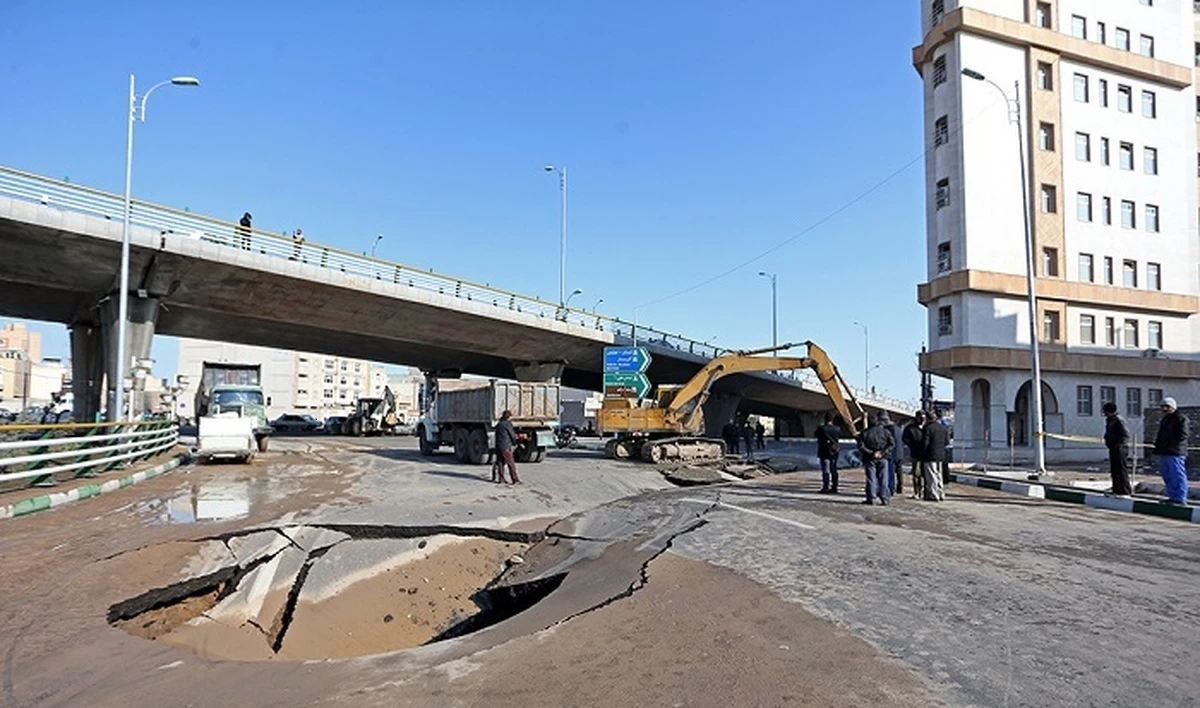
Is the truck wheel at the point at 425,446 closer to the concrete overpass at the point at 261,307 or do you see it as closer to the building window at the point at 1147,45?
the concrete overpass at the point at 261,307

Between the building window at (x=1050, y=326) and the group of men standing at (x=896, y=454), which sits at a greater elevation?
the building window at (x=1050, y=326)

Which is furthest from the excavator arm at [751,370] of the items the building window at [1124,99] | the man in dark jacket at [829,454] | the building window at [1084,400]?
the building window at [1124,99]

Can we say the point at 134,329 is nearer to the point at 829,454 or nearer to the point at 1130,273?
the point at 829,454

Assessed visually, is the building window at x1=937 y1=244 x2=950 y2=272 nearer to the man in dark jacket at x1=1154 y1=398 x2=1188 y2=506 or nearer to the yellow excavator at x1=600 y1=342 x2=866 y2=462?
the yellow excavator at x1=600 y1=342 x2=866 y2=462

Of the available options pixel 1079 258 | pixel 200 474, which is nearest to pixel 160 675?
pixel 200 474

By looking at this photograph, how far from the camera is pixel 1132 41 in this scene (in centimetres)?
3944

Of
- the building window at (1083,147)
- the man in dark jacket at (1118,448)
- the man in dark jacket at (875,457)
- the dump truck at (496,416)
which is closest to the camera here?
the man in dark jacket at (875,457)

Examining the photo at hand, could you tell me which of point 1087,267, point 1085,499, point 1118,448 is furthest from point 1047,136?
point 1085,499

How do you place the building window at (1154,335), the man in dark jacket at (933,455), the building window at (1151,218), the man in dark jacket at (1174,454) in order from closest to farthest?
the man in dark jacket at (1174,454) → the man in dark jacket at (933,455) → the building window at (1154,335) → the building window at (1151,218)

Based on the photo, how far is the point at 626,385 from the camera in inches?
1120

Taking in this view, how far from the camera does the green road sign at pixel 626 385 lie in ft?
90.3

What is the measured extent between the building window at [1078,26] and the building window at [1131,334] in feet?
45.4

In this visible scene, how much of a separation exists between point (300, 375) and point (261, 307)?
98.4 meters

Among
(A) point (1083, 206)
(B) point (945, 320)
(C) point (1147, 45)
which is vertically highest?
(C) point (1147, 45)
